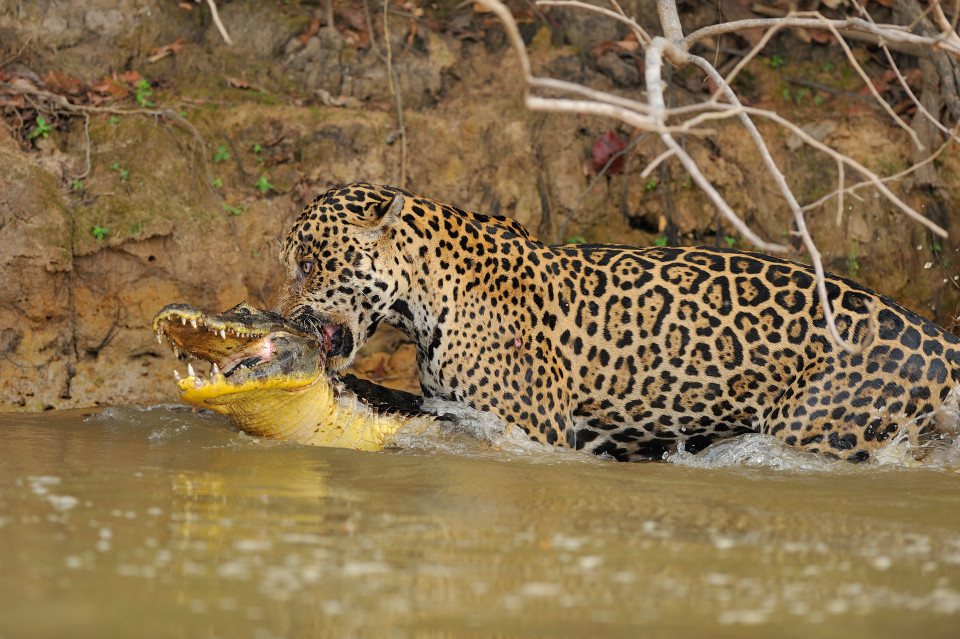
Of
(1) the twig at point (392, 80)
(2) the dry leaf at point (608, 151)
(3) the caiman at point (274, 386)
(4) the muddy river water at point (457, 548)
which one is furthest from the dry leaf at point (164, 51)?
(4) the muddy river water at point (457, 548)

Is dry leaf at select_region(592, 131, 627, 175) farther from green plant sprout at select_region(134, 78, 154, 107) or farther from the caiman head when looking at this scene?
the caiman head

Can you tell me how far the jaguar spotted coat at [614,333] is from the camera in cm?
601

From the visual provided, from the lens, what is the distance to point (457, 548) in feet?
12.1

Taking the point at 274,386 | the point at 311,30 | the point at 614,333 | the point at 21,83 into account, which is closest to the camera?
the point at 274,386

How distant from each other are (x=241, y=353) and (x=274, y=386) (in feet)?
0.92

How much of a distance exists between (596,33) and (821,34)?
2443mm

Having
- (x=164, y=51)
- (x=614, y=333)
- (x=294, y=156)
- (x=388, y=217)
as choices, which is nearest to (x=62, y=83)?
(x=164, y=51)

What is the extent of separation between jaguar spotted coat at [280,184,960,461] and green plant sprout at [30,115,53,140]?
3319mm

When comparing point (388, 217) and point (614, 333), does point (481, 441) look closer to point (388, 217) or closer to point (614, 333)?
point (614, 333)

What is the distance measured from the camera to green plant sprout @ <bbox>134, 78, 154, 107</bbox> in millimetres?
9023

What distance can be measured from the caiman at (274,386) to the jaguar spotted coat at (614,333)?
0.22 metres

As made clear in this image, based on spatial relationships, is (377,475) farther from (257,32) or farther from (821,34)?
(821,34)

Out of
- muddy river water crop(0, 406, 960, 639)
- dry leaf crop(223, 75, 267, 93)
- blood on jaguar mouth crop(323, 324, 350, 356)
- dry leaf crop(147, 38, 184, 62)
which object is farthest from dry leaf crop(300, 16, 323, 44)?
muddy river water crop(0, 406, 960, 639)

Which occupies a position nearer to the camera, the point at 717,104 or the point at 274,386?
the point at 717,104
